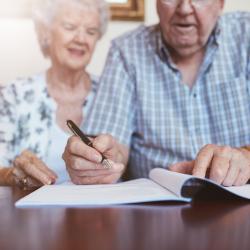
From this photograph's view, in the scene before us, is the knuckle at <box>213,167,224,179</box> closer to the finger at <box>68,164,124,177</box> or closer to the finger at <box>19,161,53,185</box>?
the finger at <box>68,164,124,177</box>

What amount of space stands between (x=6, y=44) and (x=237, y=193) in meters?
1.26

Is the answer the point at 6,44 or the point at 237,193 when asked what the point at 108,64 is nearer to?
the point at 6,44

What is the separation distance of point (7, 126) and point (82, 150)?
2.28 feet

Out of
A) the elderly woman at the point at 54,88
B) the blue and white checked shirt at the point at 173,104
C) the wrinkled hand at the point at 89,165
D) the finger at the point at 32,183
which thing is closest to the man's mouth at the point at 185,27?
the blue and white checked shirt at the point at 173,104

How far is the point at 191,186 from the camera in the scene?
2.35 feet

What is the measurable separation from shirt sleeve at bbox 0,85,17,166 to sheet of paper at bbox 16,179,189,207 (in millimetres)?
709

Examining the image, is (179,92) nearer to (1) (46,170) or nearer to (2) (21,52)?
(1) (46,170)

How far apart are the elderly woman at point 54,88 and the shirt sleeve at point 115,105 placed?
20cm

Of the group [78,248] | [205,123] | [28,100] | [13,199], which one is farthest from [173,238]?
[28,100]

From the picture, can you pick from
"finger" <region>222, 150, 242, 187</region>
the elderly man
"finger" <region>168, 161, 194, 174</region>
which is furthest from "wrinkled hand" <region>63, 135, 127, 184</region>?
the elderly man

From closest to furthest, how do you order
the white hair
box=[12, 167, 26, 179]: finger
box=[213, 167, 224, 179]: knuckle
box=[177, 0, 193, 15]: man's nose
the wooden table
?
the wooden table → box=[213, 167, 224, 179]: knuckle → box=[12, 167, 26, 179]: finger → box=[177, 0, 193, 15]: man's nose → the white hair

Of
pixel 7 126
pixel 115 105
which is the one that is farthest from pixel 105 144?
pixel 7 126

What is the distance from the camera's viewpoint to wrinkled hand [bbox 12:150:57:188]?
89 cm

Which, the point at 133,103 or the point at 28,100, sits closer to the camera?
the point at 133,103
